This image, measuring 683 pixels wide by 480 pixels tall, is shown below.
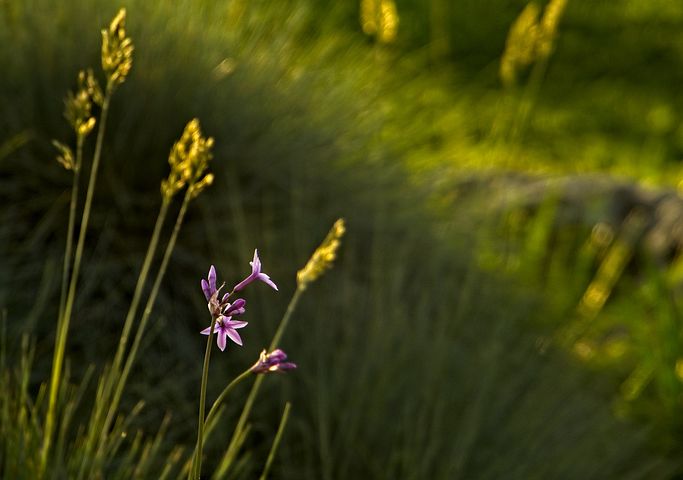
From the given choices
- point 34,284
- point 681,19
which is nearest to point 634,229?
point 34,284

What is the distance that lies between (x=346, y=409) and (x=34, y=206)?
3.32 ft

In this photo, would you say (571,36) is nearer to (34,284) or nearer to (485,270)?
(485,270)

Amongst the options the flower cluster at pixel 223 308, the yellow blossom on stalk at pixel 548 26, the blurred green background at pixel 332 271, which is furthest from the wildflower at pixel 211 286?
the yellow blossom on stalk at pixel 548 26

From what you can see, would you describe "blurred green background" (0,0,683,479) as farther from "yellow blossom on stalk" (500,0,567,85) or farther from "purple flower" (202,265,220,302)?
"purple flower" (202,265,220,302)

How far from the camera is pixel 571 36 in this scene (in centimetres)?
825

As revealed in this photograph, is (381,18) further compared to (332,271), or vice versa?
(381,18)

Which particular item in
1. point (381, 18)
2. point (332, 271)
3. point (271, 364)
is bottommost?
point (332, 271)

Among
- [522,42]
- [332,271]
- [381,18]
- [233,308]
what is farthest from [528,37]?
[233,308]

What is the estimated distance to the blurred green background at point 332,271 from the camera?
2525 mm

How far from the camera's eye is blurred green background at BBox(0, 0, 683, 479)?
2.53 metres

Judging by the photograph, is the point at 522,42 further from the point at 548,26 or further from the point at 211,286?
the point at 211,286

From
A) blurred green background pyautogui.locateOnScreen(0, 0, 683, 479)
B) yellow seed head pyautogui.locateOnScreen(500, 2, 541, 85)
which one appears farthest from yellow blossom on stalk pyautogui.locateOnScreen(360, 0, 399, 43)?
yellow seed head pyautogui.locateOnScreen(500, 2, 541, 85)

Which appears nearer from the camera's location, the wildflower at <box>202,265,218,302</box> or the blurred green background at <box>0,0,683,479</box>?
the wildflower at <box>202,265,218,302</box>

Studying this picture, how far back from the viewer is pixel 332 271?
10.3ft
